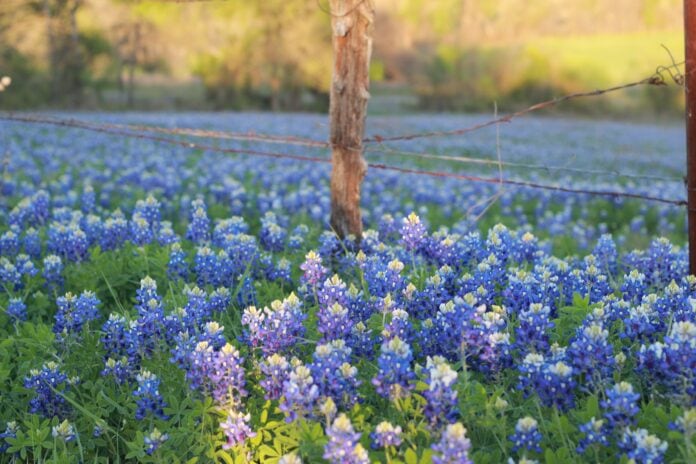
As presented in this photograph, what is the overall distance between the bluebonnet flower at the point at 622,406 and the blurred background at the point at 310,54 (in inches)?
1282

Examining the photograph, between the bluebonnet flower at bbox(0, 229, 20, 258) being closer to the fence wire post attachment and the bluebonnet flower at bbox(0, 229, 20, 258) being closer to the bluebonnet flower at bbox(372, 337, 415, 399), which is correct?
the bluebonnet flower at bbox(372, 337, 415, 399)

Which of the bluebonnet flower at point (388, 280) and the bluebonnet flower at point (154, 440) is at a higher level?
the bluebonnet flower at point (388, 280)

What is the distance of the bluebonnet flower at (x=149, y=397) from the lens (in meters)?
2.99

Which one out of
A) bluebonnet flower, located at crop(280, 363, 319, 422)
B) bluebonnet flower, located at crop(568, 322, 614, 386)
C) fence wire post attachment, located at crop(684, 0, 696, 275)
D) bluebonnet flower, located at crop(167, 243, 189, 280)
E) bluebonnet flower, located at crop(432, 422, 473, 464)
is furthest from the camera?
bluebonnet flower, located at crop(167, 243, 189, 280)

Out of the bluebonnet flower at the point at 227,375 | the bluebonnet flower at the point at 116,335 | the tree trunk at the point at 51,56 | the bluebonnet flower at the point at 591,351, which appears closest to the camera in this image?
the bluebonnet flower at the point at 591,351

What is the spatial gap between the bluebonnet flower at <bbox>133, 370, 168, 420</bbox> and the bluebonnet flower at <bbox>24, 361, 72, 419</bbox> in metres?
0.50

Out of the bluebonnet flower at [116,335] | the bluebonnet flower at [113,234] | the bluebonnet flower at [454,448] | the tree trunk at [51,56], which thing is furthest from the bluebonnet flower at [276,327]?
the tree trunk at [51,56]

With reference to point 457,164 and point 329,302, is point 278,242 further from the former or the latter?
point 457,164

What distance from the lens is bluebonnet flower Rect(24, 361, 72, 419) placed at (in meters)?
3.33

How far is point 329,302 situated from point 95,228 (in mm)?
2884

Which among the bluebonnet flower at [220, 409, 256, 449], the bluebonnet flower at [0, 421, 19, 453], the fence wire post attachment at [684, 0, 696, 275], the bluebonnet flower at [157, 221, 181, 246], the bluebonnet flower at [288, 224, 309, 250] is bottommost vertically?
the bluebonnet flower at [0, 421, 19, 453]

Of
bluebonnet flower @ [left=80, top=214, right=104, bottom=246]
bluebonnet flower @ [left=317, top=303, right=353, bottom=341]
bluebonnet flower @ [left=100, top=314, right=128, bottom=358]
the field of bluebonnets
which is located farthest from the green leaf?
bluebonnet flower @ [left=80, top=214, right=104, bottom=246]

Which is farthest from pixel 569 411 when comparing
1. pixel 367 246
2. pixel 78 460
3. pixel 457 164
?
pixel 457 164

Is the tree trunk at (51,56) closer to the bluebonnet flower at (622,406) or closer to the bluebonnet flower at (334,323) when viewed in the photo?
the bluebonnet flower at (334,323)
